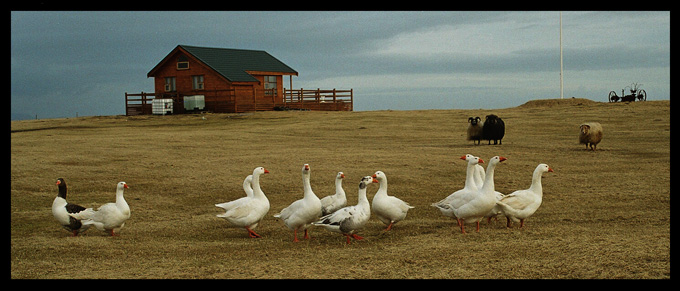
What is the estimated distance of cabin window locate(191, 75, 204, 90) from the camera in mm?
46594

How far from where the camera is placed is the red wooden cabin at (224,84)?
1743 inches

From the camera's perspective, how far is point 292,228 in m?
9.16

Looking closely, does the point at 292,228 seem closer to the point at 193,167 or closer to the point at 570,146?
the point at 193,167

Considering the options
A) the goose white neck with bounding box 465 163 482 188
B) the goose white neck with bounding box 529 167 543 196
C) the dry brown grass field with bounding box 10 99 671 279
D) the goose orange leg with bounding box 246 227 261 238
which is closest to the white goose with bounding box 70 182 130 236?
the dry brown grass field with bounding box 10 99 671 279

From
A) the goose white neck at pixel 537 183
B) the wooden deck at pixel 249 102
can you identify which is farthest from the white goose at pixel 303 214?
the wooden deck at pixel 249 102

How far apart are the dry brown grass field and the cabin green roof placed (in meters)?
20.2

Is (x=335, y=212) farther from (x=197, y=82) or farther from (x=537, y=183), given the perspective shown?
(x=197, y=82)

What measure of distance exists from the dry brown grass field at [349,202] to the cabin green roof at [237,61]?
20208mm

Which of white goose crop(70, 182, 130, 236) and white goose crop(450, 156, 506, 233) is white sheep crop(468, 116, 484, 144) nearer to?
white goose crop(450, 156, 506, 233)

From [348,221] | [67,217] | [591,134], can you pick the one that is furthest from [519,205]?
[591,134]

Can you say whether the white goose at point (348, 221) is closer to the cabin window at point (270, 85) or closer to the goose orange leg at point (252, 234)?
the goose orange leg at point (252, 234)

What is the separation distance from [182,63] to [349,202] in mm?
37968

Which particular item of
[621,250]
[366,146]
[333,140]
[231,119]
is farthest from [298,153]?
[231,119]

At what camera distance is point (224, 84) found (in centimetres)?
4519
